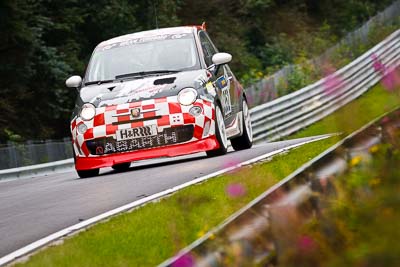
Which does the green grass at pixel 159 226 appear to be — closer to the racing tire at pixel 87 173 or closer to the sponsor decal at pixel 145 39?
the racing tire at pixel 87 173

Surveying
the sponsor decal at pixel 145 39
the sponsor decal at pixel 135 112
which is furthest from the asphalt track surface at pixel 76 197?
the sponsor decal at pixel 145 39

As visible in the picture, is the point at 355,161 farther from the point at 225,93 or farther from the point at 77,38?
the point at 77,38

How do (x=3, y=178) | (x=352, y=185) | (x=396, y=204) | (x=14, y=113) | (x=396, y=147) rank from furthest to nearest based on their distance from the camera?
(x=14, y=113), (x=3, y=178), (x=396, y=147), (x=352, y=185), (x=396, y=204)

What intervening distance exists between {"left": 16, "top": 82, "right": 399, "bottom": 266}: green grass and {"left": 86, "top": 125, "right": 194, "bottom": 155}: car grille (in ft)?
13.6

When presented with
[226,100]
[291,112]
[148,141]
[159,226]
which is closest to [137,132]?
[148,141]

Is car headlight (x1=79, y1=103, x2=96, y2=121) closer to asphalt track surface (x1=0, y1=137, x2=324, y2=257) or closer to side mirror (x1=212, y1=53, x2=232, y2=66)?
asphalt track surface (x1=0, y1=137, x2=324, y2=257)

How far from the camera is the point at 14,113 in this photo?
35156 mm

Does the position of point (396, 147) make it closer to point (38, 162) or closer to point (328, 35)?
point (38, 162)

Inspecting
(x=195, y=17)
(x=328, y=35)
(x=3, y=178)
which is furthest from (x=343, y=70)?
(x=328, y=35)

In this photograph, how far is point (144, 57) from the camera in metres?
16.0

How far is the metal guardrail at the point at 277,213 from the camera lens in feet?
15.2

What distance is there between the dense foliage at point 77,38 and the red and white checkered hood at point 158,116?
1207cm

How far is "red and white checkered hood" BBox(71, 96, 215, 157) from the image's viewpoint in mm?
14727

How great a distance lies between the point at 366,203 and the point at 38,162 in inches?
871
